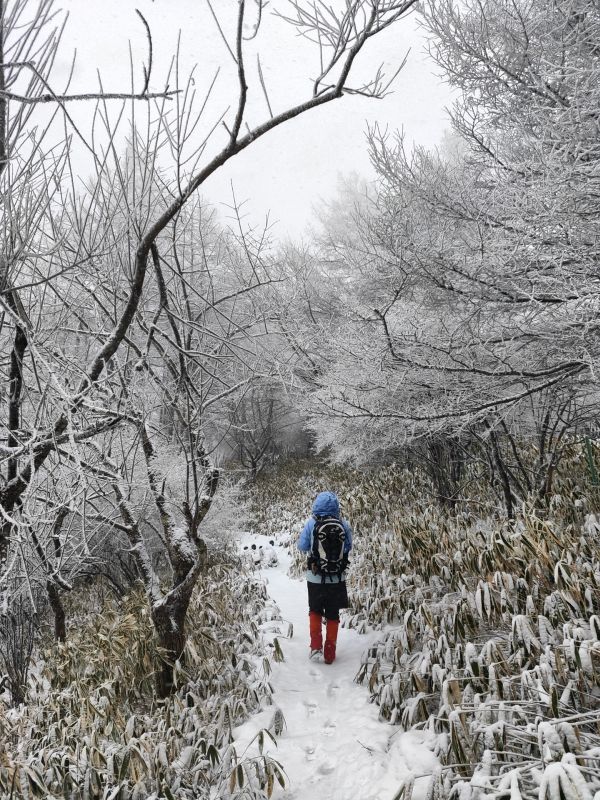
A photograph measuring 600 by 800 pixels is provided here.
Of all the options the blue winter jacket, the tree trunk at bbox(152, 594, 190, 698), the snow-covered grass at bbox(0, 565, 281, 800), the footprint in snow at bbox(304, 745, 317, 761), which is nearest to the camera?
the snow-covered grass at bbox(0, 565, 281, 800)

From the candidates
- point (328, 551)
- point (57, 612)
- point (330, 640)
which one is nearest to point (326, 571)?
A: point (328, 551)

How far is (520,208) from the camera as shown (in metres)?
3.22

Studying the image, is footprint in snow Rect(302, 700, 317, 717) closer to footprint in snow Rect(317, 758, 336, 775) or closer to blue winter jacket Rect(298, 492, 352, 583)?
footprint in snow Rect(317, 758, 336, 775)

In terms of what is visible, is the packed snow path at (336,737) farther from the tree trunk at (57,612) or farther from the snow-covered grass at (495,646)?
the tree trunk at (57,612)

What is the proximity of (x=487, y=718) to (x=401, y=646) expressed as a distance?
1.26 meters

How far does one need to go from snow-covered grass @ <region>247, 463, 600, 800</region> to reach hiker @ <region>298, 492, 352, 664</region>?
0.45 metres

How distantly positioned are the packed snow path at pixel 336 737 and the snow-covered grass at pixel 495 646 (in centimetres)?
14

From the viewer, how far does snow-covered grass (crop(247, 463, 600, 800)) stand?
6.73ft

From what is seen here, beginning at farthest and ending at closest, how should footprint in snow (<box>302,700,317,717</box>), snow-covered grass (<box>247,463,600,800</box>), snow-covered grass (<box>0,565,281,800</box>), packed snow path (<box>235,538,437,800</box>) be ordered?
footprint in snow (<box>302,700,317,717</box>), snow-covered grass (<box>0,565,281,800</box>), packed snow path (<box>235,538,437,800</box>), snow-covered grass (<box>247,463,600,800</box>)

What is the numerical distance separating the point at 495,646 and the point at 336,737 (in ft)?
4.32

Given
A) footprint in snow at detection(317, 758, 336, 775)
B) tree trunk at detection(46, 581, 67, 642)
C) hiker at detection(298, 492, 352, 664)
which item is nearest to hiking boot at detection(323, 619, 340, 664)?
hiker at detection(298, 492, 352, 664)

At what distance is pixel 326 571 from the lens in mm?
4199

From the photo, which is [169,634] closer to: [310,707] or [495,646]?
[310,707]

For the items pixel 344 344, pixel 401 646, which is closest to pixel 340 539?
pixel 401 646
